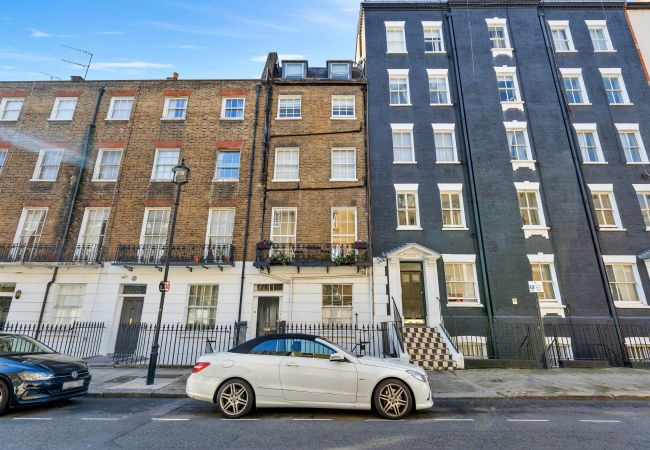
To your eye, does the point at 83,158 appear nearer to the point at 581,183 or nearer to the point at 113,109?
the point at 113,109

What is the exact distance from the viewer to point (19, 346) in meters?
7.82

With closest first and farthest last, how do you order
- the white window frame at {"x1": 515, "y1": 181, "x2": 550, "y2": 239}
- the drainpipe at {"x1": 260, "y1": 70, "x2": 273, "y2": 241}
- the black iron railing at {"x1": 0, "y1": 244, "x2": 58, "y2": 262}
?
the black iron railing at {"x1": 0, "y1": 244, "x2": 58, "y2": 262}
the white window frame at {"x1": 515, "y1": 181, "x2": 550, "y2": 239}
the drainpipe at {"x1": 260, "y1": 70, "x2": 273, "y2": 241}

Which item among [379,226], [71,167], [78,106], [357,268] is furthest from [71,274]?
[379,226]

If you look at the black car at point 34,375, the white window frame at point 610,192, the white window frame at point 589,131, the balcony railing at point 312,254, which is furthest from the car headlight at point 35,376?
the white window frame at point 589,131

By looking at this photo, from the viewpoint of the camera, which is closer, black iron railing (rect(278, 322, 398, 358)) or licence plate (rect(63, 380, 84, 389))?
licence plate (rect(63, 380, 84, 389))

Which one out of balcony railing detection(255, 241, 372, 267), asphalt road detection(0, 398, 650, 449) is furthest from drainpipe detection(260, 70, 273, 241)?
asphalt road detection(0, 398, 650, 449)

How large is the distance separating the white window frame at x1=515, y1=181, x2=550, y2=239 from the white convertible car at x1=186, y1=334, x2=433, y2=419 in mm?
11374

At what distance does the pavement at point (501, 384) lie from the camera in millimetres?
8141

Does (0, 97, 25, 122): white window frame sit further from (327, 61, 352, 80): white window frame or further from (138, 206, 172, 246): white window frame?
(327, 61, 352, 80): white window frame

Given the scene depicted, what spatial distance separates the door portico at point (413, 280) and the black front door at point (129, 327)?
11.1 meters

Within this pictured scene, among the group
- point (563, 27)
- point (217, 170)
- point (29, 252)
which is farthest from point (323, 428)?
point (563, 27)

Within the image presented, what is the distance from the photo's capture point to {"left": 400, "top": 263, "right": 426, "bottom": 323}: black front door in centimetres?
1366

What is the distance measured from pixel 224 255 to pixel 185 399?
6942 millimetres

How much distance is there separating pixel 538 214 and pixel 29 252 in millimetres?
23858
